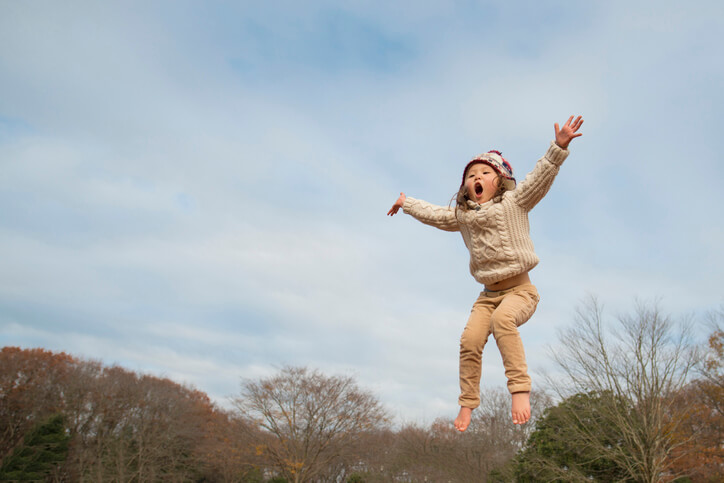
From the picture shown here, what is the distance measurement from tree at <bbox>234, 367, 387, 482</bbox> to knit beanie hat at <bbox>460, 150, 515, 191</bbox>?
28.1m

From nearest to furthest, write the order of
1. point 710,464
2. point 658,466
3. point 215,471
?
point 658,466 → point 710,464 → point 215,471

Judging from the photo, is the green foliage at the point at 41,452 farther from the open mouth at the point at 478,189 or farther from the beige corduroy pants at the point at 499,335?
the open mouth at the point at 478,189

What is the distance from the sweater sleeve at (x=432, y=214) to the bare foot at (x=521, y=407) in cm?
157

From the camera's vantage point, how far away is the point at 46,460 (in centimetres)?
3228

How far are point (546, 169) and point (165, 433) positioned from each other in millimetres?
37531

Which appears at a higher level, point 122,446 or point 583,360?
point 583,360

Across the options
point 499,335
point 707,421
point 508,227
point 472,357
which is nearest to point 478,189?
point 508,227

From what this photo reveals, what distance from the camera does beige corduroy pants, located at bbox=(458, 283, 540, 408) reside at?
149 inches

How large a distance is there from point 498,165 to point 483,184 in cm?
22

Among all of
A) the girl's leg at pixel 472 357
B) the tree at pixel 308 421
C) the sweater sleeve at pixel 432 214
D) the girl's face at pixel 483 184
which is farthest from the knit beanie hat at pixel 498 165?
the tree at pixel 308 421

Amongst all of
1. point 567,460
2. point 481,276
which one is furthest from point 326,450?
point 481,276

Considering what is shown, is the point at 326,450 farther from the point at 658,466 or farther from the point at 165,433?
the point at 658,466

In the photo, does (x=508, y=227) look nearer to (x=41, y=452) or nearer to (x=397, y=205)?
(x=397, y=205)

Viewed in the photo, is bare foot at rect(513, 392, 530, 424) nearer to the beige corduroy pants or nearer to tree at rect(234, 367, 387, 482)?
the beige corduroy pants
